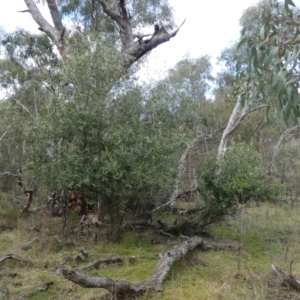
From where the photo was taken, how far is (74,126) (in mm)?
7215

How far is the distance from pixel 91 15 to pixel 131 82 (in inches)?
337

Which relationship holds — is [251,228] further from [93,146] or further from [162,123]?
[93,146]

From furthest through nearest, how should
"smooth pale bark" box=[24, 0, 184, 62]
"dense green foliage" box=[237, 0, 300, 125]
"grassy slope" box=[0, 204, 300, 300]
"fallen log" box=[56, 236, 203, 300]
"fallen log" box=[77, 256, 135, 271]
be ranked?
"smooth pale bark" box=[24, 0, 184, 62]
"fallen log" box=[77, 256, 135, 271]
"grassy slope" box=[0, 204, 300, 300]
"fallen log" box=[56, 236, 203, 300]
"dense green foliage" box=[237, 0, 300, 125]

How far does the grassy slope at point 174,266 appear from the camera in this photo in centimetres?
496

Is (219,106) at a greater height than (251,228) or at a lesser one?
greater

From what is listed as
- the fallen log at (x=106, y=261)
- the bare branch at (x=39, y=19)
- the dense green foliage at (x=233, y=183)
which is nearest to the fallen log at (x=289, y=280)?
the fallen log at (x=106, y=261)

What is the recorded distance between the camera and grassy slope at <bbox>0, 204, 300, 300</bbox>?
4.96 m

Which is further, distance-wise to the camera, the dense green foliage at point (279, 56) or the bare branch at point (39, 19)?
the bare branch at point (39, 19)

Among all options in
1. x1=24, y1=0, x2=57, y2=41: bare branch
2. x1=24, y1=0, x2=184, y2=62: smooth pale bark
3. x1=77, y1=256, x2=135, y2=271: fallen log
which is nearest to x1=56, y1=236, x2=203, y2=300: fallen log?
x1=77, y1=256, x2=135, y2=271: fallen log

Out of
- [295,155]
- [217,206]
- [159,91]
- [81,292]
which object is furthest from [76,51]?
[295,155]

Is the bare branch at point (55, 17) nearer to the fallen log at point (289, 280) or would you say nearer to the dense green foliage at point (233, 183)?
the dense green foliage at point (233, 183)

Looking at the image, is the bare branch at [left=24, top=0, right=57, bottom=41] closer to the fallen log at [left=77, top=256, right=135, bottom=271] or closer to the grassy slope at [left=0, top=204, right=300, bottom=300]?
the grassy slope at [left=0, top=204, right=300, bottom=300]

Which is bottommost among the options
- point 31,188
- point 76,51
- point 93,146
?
point 31,188

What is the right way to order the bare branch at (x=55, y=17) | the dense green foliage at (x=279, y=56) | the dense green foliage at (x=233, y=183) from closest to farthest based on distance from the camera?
the dense green foliage at (x=279, y=56), the dense green foliage at (x=233, y=183), the bare branch at (x=55, y=17)
